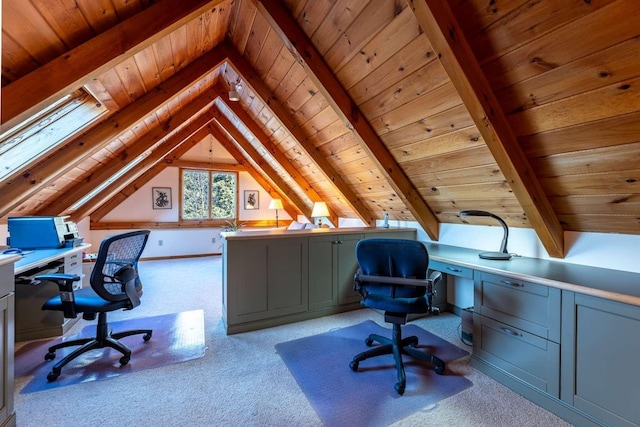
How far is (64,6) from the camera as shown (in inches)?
52.3

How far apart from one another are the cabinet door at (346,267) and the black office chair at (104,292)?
76.5 inches

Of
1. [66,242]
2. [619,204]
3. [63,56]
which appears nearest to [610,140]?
[619,204]

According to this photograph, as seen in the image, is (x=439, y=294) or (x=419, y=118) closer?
(x=419, y=118)

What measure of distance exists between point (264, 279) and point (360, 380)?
50.7 inches

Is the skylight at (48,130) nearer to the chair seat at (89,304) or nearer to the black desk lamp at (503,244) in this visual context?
the chair seat at (89,304)

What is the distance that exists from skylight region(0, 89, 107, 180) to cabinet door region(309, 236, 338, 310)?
90.6 inches

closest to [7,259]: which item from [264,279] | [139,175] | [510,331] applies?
[264,279]

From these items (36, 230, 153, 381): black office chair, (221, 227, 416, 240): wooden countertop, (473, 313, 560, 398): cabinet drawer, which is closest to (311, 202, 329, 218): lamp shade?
(221, 227, 416, 240): wooden countertop

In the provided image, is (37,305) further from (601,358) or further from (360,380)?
(601,358)

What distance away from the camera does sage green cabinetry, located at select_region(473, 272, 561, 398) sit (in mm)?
1648

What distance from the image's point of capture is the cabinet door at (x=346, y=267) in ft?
10.4

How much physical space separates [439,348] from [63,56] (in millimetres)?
3310

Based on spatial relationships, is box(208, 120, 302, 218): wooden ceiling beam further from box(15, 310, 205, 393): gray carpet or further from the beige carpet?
the beige carpet

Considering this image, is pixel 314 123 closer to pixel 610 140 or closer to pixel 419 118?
pixel 419 118
